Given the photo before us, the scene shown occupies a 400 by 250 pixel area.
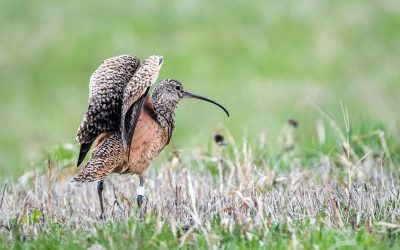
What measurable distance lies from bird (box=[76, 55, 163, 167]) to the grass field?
41cm

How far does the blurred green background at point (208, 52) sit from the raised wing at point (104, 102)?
280 inches

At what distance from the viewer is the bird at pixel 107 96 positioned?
674 centimetres

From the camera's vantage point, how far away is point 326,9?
16984mm

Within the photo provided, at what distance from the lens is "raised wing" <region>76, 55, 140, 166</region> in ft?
22.2

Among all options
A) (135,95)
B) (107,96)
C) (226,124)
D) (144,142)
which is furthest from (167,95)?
(226,124)

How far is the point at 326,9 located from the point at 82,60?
392 centimetres

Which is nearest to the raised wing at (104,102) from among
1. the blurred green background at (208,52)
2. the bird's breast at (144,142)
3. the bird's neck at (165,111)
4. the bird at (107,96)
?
the bird at (107,96)

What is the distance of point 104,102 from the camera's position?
22.2ft

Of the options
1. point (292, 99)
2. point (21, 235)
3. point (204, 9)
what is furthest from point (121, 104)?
point (204, 9)

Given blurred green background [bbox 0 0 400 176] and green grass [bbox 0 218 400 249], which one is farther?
blurred green background [bbox 0 0 400 176]

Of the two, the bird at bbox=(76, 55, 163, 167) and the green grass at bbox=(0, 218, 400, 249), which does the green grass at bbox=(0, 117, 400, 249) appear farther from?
the bird at bbox=(76, 55, 163, 167)

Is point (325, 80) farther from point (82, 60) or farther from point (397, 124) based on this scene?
point (397, 124)

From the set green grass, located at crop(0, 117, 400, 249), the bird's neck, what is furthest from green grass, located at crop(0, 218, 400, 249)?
the bird's neck

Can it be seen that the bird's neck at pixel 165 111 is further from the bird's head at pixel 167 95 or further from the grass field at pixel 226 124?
the grass field at pixel 226 124
